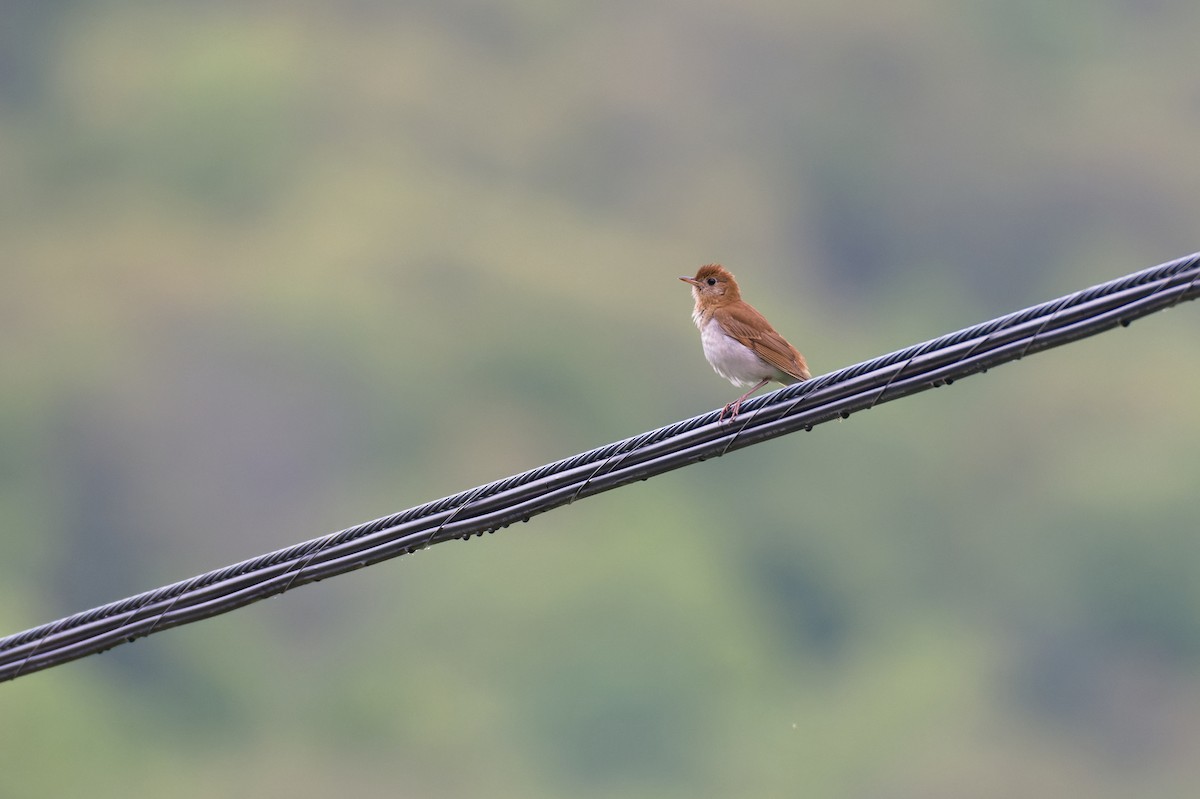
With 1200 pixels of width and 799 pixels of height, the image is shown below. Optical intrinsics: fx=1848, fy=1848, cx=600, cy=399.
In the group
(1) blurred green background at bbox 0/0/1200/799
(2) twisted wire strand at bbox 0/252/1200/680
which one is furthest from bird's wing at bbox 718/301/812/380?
(1) blurred green background at bbox 0/0/1200/799

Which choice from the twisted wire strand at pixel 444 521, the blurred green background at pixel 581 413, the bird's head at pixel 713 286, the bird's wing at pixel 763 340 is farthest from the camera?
the blurred green background at pixel 581 413

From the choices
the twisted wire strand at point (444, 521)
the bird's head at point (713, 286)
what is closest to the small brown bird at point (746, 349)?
the bird's head at point (713, 286)

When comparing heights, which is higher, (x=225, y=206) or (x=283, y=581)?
(x=225, y=206)

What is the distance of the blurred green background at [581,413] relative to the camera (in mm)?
58125

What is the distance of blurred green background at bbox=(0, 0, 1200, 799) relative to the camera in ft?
191

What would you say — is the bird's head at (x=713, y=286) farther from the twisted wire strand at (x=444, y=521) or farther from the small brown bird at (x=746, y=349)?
the twisted wire strand at (x=444, y=521)

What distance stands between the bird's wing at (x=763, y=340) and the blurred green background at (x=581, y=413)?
4149 centimetres

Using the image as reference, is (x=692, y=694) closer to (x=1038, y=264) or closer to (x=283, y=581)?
(x=1038, y=264)

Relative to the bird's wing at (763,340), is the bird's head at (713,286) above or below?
above

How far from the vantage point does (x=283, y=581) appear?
8.37m

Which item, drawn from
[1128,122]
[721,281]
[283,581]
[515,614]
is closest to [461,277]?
[515,614]

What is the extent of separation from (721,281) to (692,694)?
47.0 metres

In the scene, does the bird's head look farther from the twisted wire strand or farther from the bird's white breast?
the twisted wire strand

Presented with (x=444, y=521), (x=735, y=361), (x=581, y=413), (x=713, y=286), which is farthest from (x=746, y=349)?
(x=581, y=413)
